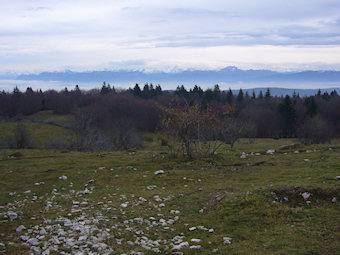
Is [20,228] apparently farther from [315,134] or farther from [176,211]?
[315,134]

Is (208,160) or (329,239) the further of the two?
(208,160)

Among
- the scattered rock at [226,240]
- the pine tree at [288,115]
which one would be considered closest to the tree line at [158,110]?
the pine tree at [288,115]

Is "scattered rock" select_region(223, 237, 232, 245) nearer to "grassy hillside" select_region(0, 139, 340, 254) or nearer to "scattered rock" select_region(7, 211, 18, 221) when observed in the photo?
"grassy hillside" select_region(0, 139, 340, 254)

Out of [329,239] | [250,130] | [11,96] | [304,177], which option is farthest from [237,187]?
[11,96]

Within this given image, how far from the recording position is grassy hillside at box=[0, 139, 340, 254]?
28.6 ft

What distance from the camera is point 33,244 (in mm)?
8672

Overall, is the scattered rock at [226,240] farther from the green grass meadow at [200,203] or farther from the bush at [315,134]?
the bush at [315,134]

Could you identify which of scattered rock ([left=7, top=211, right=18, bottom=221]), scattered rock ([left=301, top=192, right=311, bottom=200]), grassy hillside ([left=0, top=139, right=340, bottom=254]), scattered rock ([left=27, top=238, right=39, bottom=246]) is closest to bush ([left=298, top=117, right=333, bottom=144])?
grassy hillside ([left=0, top=139, right=340, bottom=254])

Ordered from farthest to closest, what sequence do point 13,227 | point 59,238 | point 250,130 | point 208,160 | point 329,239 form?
point 250,130, point 208,160, point 13,227, point 59,238, point 329,239

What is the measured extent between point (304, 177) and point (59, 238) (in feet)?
38.9

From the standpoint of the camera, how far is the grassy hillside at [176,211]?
8.71 metres

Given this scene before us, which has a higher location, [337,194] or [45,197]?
[337,194]

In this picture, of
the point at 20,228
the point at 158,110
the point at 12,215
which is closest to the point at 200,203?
the point at 20,228

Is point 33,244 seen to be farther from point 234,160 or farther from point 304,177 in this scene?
point 234,160
